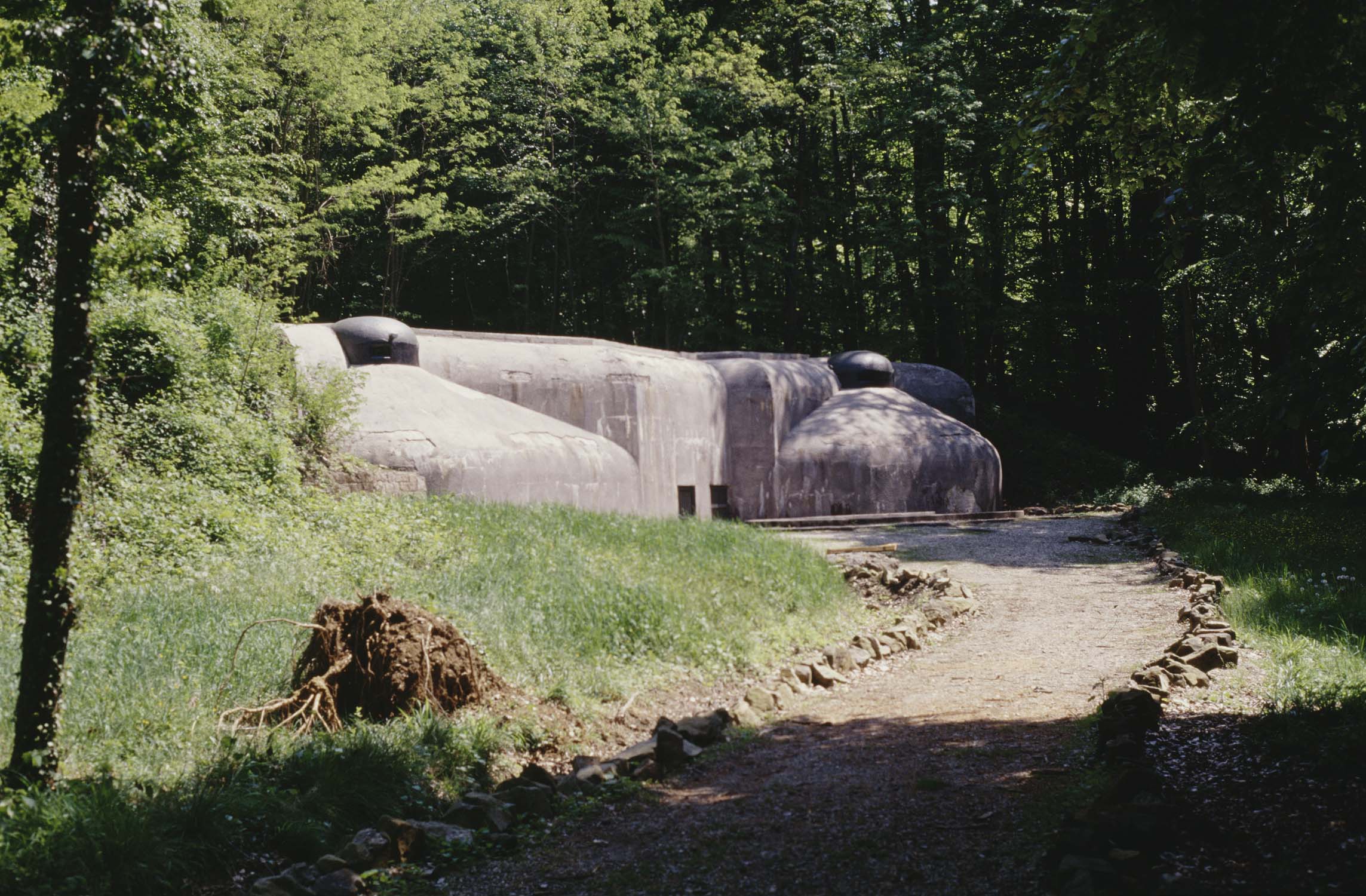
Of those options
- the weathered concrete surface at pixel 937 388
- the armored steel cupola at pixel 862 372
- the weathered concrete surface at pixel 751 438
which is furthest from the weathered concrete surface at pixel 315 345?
the weathered concrete surface at pixel 937 388

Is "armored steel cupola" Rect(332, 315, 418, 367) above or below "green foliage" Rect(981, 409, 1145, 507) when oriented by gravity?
above

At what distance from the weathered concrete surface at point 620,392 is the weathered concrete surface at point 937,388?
6.15 meters

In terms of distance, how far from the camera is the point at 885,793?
184 inches

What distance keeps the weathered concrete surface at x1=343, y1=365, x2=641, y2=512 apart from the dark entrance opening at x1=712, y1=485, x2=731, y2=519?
141 inches

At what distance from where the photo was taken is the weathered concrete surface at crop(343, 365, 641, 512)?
13.4m

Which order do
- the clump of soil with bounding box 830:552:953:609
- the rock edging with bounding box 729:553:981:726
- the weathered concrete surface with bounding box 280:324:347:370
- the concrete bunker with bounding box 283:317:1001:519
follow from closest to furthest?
the rock edging with bounding box 729:553:981:726 → the clump of soil with bounding box 830:552:953:609 → the concrete bunker with bounding box 283:317:1001:519 → the weathered concrete surface with bounding box 280:324:347:370

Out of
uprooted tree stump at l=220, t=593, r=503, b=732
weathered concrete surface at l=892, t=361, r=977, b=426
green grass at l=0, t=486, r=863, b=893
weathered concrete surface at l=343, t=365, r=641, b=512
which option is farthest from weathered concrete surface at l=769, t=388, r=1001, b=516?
uprooted tree stump at l=220, t=593, r=503, b=732

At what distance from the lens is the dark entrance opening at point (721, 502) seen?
64.7 feet

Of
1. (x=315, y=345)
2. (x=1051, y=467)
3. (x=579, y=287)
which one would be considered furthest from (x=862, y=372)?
(x=579, y=287)

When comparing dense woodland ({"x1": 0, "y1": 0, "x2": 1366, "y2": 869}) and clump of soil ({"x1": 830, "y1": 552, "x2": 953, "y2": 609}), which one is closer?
dense woodland ({"x1": 0, "y1": 0, "x2": 1366, "y2": 869})

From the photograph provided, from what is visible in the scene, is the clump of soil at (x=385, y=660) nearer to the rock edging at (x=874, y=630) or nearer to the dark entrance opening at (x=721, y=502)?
the rock edging at (x=874, y=630)

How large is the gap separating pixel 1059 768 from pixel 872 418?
16.1m

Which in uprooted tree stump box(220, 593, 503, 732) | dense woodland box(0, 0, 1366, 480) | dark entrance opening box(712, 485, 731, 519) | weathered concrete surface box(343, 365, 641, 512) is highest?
dense woodland box(0, 0, 1366, 480)

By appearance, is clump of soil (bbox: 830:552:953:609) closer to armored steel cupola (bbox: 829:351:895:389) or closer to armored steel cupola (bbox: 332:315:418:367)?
armored steel cupola (bbox: 332:315:418:367)
